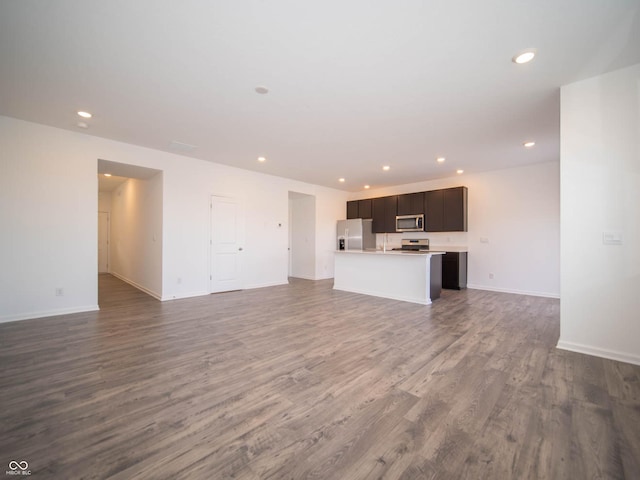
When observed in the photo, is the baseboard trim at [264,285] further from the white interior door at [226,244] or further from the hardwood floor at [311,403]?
the hardwood floor at [311,403]

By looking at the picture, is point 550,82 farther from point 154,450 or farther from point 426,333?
point 154,450

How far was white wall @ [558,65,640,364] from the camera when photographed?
248 cm

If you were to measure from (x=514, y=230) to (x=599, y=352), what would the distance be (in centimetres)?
390

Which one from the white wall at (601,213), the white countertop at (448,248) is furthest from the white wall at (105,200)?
the white wall at (601,213)

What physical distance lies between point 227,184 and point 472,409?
5.74 metres

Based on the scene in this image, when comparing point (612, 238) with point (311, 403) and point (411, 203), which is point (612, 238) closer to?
point (311, 403)

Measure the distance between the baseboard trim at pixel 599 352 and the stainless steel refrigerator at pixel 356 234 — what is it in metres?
5.36

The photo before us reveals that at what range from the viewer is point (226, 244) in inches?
234

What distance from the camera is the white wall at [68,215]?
370 cm

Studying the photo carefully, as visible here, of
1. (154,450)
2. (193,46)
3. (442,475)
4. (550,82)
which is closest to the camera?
(442,475)

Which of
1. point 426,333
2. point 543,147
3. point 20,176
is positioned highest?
point 543,147

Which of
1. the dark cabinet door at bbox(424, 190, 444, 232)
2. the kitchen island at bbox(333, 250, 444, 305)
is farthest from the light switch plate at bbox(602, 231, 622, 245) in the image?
the dark cabinet door at bbox(424, 190, 444, 232)

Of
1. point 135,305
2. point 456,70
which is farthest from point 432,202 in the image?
point 135,305

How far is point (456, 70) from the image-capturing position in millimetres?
2502
